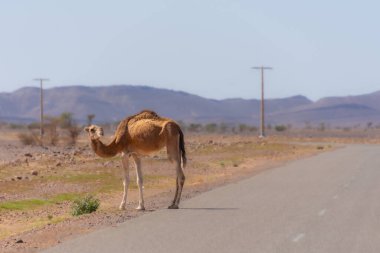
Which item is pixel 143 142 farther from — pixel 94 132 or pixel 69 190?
pixel 69 190

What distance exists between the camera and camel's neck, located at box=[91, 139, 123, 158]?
18.9 m

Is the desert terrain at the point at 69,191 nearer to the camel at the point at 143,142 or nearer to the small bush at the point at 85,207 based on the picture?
the small bush at the point at 85,207

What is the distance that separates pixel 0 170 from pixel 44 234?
70.7ft

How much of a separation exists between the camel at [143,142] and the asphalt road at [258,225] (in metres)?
1.16

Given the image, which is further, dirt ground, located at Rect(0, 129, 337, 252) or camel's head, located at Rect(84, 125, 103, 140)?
camel's head, located at Rect(84, 125, 103, 140)

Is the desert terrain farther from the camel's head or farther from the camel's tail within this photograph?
the camel's head

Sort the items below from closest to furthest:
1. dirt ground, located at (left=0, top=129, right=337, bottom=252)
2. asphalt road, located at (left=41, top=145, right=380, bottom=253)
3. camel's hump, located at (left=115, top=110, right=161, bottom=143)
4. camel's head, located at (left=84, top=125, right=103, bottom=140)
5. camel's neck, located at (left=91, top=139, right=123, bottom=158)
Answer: asphalt road, located at (left=41, top=145, right=380, bottom=253) < dirt ground, located at (left=0, top=129, right=337, bottom=252) < camel's head, located at (left=84, top=125, right=103, bottom=140) < camel's neck, located at (left=91, top=139, right=123, bottom=158) < camel's hump, located at (left=115, top=110, right=161, bottom=143)

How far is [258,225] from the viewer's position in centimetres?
1502

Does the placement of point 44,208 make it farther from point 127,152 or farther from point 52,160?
point 52,160

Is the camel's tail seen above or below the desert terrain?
above

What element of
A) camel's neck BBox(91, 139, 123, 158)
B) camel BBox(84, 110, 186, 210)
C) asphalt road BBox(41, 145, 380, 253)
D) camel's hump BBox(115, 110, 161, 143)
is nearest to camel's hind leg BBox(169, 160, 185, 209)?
camel BBox(84, 110, 186, 210)

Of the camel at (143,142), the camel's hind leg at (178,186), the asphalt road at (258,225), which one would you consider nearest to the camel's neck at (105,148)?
the camel at (143,142)

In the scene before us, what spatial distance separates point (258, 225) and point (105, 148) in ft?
17.0

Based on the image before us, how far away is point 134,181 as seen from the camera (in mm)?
29875
